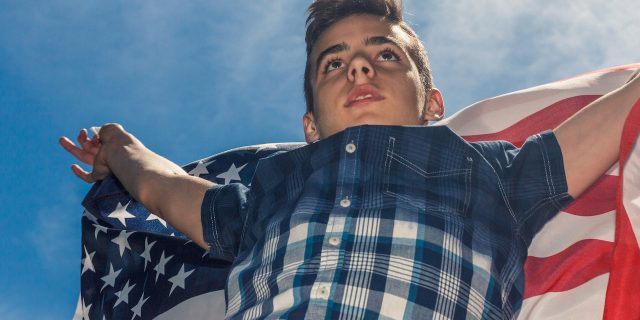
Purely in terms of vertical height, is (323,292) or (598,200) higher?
(598,200)

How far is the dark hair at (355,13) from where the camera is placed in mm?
4461

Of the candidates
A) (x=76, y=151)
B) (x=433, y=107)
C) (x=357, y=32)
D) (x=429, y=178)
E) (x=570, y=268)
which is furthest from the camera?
(x=76, y=151)

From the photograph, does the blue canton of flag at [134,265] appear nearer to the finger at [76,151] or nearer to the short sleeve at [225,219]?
the finger at [76,151]

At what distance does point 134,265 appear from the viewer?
15.1 ft

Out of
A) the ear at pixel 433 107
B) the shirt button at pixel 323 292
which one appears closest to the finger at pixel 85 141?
the ear at pixel 433 107

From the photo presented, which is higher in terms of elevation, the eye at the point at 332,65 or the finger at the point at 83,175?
the eye at the point at 332,65

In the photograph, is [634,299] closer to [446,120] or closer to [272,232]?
[272,232]

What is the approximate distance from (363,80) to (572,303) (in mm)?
1253

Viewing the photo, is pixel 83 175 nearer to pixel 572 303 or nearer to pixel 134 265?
pixel 134 265

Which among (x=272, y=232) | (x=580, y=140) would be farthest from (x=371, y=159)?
(x=580, y=140)

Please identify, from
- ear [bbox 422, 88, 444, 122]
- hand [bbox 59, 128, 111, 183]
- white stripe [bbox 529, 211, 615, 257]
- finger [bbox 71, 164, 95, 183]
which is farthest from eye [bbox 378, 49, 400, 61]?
finger [bbox 71, 164, 95, 183]

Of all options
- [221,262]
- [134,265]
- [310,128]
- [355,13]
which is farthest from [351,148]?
[134,265]

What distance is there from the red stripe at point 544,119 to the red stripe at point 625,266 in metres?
0.98

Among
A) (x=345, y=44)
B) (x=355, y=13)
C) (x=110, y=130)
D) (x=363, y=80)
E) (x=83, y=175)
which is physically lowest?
(x=83, y=175)
